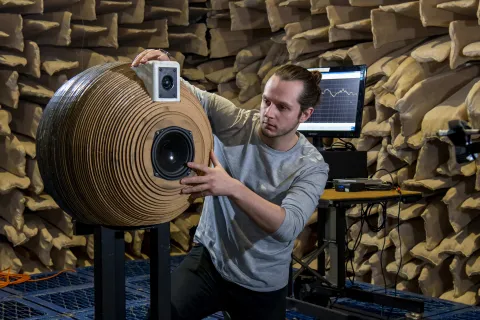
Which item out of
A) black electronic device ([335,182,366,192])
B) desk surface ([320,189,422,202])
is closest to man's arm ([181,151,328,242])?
desk surface ([320,189,422,202])

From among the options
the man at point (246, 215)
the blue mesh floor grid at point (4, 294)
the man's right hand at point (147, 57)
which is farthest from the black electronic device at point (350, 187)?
the blue mesh floor grid at point (4, 294)

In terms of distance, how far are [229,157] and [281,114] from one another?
28cm

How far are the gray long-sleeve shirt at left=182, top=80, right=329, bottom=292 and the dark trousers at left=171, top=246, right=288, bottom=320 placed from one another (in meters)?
0.04

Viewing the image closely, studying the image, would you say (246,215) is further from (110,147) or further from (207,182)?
(110,147)

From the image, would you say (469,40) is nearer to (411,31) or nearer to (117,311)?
(411,31)

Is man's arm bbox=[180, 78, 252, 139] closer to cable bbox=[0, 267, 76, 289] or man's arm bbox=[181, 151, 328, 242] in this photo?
man's arm bbox=[181, 151, 328, 242]

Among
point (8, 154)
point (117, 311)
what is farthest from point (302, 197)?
point (8, 154)

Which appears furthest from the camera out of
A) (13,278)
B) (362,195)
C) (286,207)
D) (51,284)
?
(13,278)

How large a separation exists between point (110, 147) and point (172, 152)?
20cm

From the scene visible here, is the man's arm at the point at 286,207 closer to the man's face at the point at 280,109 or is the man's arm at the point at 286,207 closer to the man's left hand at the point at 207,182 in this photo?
the man's left hand at the point at 207,182

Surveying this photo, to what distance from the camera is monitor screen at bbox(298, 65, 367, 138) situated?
4285 millimetres

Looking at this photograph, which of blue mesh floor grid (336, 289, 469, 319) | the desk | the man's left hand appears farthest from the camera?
blue mesh floor grid (336, 289, 469, 319)

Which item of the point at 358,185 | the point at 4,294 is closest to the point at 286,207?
the point at 358,185

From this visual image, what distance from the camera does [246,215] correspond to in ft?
8.90
